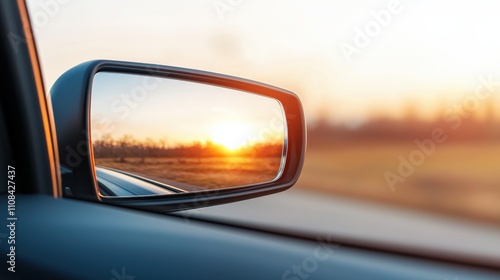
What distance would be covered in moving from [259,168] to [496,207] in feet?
4.19

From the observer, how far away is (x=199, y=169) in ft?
9.07

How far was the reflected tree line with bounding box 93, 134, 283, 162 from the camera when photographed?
2385mm

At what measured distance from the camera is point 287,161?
124 inches

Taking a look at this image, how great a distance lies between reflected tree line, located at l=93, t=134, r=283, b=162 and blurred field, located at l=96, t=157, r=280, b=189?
0.02 meters

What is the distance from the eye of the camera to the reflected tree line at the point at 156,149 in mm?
2385

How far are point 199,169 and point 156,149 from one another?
0.25 metres

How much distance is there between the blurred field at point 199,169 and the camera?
2566mm

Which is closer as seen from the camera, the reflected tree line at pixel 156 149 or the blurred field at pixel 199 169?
the reflected tree line at pixel 156 149

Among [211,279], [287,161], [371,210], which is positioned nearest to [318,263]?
[211,279]

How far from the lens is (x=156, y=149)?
2.61 meters

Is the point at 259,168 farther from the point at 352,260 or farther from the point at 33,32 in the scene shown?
the point at 352,260

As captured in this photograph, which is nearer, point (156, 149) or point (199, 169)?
point (156, 149)

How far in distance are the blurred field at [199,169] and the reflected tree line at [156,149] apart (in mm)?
20

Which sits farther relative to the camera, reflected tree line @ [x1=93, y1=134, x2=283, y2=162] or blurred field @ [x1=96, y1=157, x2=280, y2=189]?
blurred field @ [x1=96, y1=157, x2=280, y2=189]
